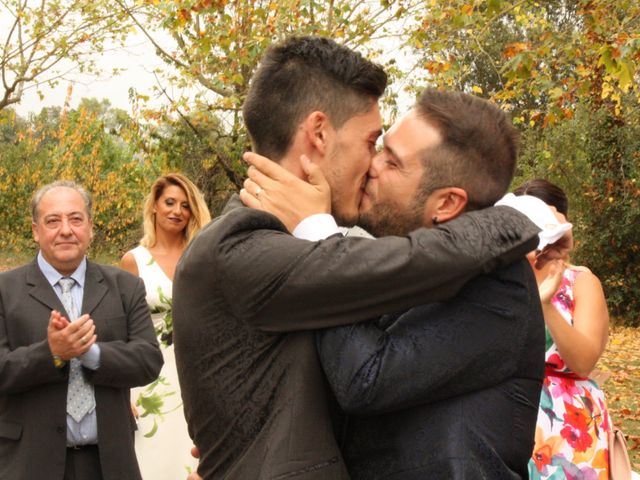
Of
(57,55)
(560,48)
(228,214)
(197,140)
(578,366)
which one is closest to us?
(228,214)

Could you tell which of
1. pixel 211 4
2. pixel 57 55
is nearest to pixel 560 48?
pixel 211 4

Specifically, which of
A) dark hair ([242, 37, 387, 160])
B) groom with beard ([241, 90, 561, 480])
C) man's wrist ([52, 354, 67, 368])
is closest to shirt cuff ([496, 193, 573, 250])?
groom with beard ([241, 90, 561, 480])

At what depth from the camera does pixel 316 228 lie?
1.92 meters

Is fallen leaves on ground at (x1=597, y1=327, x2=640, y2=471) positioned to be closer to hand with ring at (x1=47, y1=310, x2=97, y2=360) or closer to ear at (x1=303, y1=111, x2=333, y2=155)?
hand with ring at (x1=47, y1=310, x2=97, y2=360)

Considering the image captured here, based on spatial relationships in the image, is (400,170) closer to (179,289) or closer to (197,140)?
(179,289)

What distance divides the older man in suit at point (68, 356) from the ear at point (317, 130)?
214 centimetres

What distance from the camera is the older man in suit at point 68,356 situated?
12.9ft

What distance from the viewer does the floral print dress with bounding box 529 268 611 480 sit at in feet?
12.2

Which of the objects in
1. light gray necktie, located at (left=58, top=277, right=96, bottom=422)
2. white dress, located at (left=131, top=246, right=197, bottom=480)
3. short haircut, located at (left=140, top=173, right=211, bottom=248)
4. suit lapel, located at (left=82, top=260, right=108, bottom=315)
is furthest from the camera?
short haircut, located at (left=140, top=173, right=211, bottom=248)

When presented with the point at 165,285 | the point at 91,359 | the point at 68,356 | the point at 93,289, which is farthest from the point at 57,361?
the point at 165,285

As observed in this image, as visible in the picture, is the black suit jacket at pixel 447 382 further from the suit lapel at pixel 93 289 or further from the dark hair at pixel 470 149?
the suit lapel at pixel 93 289

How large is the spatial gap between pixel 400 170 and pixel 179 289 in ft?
2.12

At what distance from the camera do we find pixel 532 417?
1.94 metres

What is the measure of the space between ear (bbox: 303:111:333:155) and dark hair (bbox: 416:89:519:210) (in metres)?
0.26
